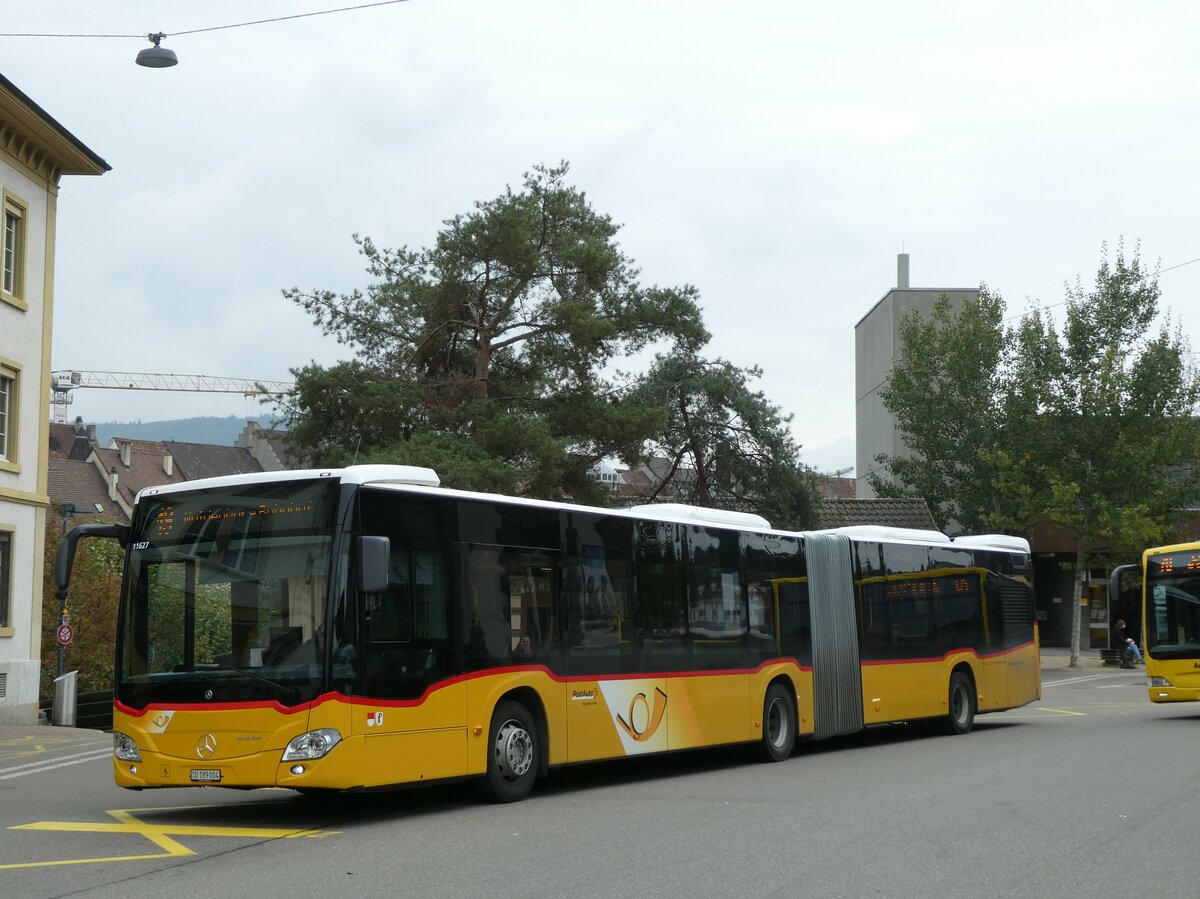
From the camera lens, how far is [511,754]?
13.2 m

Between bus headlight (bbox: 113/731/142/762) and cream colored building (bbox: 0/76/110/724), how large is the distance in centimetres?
1941

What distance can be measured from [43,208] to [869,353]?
4676cm

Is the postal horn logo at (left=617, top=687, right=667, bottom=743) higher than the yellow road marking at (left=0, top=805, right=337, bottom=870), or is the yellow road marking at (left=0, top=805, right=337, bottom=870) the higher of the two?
the postal horn logo at (left=617, top=687, right=667, bottom=743)

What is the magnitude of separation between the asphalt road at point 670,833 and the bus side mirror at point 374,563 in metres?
1.81

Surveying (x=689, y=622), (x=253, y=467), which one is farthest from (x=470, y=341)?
(x=253, y=467)

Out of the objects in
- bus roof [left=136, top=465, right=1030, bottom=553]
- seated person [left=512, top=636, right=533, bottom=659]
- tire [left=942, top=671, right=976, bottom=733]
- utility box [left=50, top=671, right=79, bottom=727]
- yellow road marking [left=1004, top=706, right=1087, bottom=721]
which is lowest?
yellow road marking [left=1004, top=706, right=1087, bottom=721]

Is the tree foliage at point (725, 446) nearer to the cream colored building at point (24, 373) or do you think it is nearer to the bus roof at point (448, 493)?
the cream colored building at point (24, 373)

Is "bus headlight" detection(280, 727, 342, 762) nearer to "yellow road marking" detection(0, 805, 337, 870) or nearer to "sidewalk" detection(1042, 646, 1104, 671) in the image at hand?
"yellow road marking" detection(0, 805, 337, 870)

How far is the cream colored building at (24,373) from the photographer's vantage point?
30.3 m

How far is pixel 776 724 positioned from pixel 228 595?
26.7ft

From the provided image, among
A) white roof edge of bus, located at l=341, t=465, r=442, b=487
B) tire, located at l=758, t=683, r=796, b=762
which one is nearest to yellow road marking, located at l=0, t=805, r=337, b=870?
white roof edge of bus, located at l=341, t=465, r=442, b=487

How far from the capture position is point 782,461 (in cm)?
4866

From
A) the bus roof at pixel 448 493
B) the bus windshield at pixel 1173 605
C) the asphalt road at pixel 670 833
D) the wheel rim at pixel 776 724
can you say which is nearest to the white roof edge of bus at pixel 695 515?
the bus roof at pixel 448 493

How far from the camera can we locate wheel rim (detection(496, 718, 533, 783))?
13070mm
